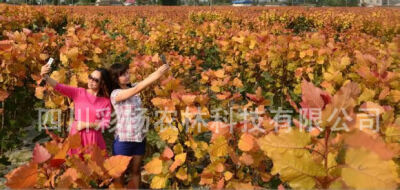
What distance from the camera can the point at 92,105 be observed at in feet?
10.2

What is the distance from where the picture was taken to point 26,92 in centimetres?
476

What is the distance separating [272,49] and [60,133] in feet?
9.91

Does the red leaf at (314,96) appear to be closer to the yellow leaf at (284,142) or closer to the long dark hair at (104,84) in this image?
the yellow leaf at (284,142)

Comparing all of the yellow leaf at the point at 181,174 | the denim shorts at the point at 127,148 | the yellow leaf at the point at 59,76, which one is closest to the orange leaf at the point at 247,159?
the yellow leaf at the point at 181,174

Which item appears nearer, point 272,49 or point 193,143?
point 193,143

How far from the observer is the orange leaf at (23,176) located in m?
1.18

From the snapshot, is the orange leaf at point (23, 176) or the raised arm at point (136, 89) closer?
the orange leaf at point (23, 176)

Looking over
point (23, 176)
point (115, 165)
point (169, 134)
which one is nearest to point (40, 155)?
point (23, 176)

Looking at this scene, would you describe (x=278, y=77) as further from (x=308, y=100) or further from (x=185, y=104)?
(x=308, y=100)

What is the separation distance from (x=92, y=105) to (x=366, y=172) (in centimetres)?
256

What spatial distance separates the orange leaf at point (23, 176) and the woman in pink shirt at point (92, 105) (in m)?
1.84

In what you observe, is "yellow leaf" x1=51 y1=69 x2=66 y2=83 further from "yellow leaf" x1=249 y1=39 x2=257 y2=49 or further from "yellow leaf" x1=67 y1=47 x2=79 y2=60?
"yellow leaf" x1=249 y1=39 x2=257 y2=49

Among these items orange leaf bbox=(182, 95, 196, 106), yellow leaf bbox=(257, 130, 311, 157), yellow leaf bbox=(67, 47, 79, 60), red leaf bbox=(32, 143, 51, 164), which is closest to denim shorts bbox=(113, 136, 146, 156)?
orange leaf bbox=(182, 95, 196, 106)

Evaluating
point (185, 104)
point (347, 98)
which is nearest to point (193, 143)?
point (185, 104)
